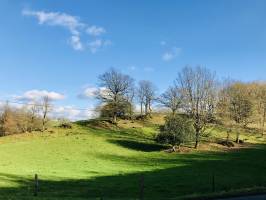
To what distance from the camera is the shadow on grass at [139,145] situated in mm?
74500

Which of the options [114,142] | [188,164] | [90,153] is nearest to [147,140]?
[114,142]

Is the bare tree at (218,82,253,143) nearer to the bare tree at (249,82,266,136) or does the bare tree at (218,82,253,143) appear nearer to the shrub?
the bare tree at (249,82,266,136)

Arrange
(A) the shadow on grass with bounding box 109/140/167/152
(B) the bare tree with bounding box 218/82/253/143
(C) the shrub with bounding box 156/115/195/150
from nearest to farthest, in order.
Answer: (C) the shrub with bounding box 156/115/195/150, (A) the shadow on grass with bounding box 109/140/167/152, (B) the bare tree with bounding box 218/82/253/143

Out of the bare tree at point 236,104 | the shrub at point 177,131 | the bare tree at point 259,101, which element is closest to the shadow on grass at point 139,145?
Answer: the shrub at point 177,131

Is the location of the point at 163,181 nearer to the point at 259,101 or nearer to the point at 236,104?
the point at 236,104

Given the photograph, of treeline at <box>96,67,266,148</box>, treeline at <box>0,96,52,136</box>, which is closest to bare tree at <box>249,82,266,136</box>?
treeline at <box>96,67,266,148</box>

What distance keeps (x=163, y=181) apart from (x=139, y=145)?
1541 inches

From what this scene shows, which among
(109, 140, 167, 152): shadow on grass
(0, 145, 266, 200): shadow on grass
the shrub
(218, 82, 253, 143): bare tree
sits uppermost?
(218, 82, 253, 143): bare tree

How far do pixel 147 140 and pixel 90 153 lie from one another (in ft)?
64.0

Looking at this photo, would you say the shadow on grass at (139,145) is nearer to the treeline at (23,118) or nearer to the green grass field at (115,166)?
the green grass field at (115,166)

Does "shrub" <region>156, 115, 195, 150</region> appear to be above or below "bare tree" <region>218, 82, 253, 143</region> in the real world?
below

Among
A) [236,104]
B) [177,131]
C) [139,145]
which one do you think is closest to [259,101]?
[236,104]

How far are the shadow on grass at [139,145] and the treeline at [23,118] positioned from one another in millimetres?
34559

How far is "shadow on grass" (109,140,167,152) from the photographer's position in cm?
7450
